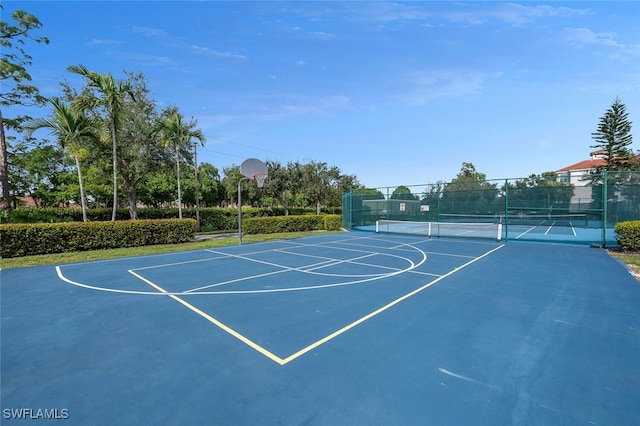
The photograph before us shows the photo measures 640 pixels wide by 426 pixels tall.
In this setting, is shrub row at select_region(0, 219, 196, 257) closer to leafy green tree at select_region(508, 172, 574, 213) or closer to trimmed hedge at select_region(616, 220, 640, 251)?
leafy green tree at select_region(508, 172, 574, 213)

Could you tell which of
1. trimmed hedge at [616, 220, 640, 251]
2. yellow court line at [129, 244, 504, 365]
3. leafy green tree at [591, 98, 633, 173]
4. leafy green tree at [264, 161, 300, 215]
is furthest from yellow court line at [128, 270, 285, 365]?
leafy green tree at [591, 98, 633, 173]

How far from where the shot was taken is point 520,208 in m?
14.5

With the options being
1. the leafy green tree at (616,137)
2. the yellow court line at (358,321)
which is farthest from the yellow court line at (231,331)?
the leafy green tree at (616,137)

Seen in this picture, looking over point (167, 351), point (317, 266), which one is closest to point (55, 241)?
point (317, 266)

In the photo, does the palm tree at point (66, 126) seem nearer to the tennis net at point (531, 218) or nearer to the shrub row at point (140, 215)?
the shrub row at point (140, 215)

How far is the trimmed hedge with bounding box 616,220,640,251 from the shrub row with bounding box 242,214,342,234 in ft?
47.4

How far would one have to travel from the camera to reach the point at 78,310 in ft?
15.8

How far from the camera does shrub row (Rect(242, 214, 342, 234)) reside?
18.4 metres

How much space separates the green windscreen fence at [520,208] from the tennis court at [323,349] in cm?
808

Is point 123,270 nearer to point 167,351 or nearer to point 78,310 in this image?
point 78,310

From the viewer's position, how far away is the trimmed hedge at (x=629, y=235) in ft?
33.3

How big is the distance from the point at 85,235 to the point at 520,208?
19.5 m

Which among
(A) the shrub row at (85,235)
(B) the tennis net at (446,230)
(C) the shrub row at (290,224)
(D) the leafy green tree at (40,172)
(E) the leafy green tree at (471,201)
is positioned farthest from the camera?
(D) the leafy green tree at (40,172)

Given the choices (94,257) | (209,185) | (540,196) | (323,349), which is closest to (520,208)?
(540,196)
